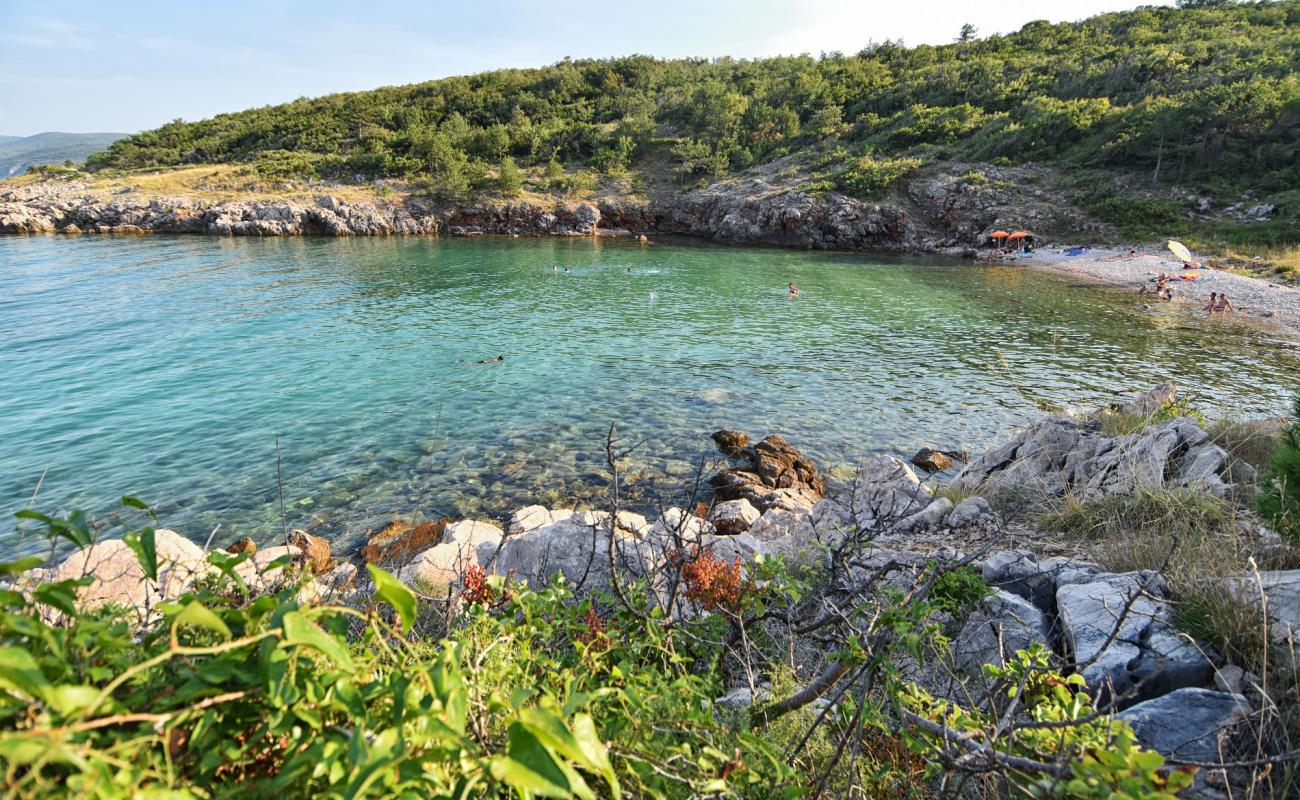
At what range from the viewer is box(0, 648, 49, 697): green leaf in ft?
3.07

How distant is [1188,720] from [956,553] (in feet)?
10.9

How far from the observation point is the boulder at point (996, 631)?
4109 mm

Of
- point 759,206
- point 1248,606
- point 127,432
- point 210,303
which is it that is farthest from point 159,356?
point 759,206

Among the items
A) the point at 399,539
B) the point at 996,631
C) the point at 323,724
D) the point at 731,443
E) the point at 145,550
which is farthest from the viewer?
the point at 731,443

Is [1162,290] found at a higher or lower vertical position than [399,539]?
higher

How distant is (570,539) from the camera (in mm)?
6762

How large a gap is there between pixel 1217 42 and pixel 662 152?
57.4m

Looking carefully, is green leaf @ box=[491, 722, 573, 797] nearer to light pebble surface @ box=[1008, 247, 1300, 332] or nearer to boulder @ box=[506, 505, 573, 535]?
boulder @ box=[506, 505, 573, 535]

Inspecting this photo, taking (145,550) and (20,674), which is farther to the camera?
(145,550)

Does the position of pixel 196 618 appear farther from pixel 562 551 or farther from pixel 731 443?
pixel 731 443

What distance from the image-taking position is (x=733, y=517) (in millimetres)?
10023

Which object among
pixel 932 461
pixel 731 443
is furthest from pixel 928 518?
pixel 731 443

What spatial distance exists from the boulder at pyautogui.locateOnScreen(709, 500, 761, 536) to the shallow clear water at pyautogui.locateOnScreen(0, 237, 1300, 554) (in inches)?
74.7

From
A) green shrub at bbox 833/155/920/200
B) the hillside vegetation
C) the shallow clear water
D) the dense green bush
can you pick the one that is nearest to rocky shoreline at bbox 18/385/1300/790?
the shallow clear water
